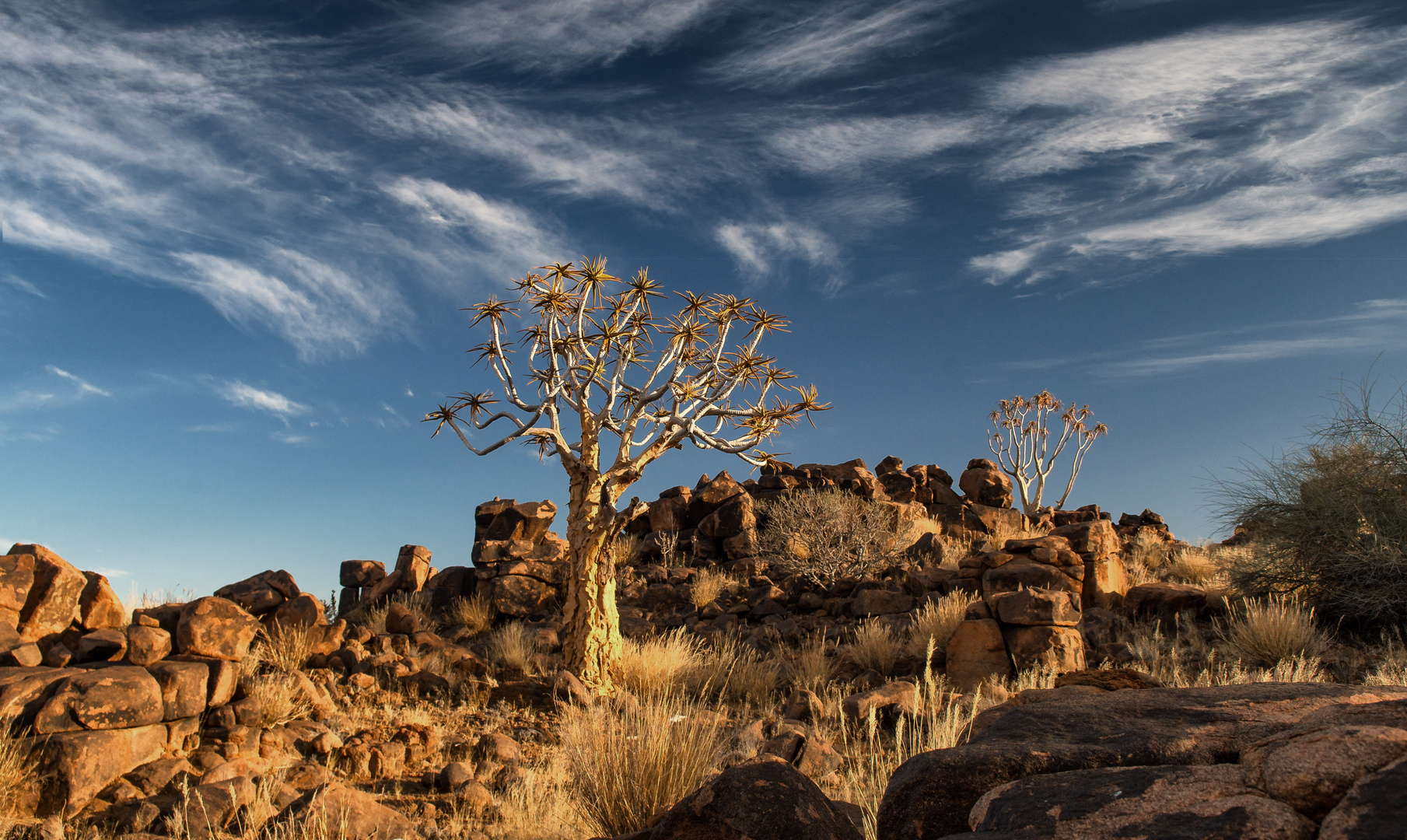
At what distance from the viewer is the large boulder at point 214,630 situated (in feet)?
29.5

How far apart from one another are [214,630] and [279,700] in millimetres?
1172

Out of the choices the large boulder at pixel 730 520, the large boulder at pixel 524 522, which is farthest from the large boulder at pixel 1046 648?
the large boulder at pixel 524 522

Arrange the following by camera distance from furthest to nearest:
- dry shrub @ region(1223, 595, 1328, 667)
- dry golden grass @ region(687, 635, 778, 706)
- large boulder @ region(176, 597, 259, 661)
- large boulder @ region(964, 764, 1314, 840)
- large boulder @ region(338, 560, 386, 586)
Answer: large boulder @ region(338, 560, 386, 586), dry golden grass @ region(687, 635, 778, 706), dry shrub @ region(1223, 595, 1328, 667), large boulder @ region(176, 597, 259, 661), large boulder @ region(964, 764, 1314, 840)

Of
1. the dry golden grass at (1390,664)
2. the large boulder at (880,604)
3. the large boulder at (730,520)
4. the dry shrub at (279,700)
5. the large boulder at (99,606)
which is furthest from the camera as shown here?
the large boulder at (730,520)

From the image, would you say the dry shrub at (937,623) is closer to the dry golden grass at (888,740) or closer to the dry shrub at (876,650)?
the dry shrub at (876,650)

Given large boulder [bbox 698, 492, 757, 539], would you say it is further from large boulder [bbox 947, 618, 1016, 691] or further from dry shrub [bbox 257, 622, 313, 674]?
dry shrub [bbox 257, 622, 313, 674]

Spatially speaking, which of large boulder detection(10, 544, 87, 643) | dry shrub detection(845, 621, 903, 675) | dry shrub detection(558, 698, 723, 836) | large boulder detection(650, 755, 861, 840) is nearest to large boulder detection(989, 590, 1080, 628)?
dry shrub detection(845, 621, 903, 675)

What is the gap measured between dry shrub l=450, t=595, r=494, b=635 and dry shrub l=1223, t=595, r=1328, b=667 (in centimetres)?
1312

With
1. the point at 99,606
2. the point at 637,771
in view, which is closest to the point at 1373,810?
the point at 637,771

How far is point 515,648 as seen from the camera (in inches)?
515

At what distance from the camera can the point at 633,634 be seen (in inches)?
585

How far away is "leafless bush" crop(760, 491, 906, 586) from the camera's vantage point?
58.0 ft

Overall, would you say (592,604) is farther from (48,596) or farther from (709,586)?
(48,596)

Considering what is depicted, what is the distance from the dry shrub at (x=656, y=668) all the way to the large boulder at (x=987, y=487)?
1778 centimetres
